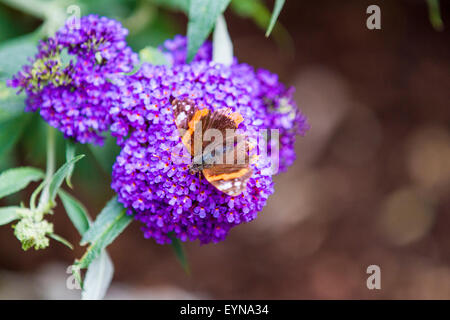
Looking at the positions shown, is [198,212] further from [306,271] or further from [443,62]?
[443,62]

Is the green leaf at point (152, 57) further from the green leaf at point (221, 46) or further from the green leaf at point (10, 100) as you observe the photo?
the green leaf at point (10, 100)

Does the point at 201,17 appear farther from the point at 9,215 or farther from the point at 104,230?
the point at 9,215

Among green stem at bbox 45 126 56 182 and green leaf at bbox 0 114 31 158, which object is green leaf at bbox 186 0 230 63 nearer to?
green stem at bbox 45 126 56 182

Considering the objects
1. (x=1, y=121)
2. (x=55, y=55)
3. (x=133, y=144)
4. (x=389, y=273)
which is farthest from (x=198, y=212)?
(x=389, y=273)

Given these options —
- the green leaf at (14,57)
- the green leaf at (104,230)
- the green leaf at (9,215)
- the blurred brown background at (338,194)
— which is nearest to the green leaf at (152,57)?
the green leaf at (14,57)

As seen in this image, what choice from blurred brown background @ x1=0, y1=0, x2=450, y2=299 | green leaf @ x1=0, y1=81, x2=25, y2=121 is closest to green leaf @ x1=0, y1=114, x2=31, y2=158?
green leaf @ x1=0, y1=81, x2=25, y2=121

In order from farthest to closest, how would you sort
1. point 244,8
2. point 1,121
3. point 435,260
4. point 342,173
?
point 342,173 → point 435,260 → point 244,8 → point 1,121
